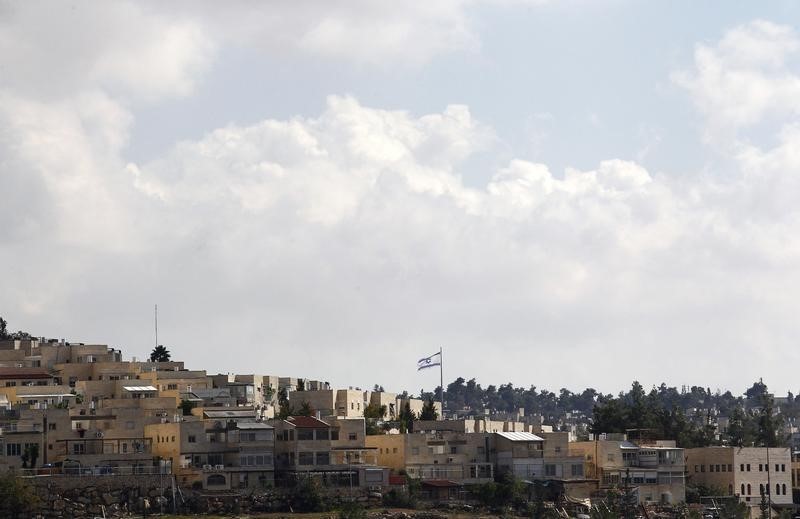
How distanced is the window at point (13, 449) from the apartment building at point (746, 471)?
2261 inches

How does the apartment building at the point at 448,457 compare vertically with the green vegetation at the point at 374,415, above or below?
below

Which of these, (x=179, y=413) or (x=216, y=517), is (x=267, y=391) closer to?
(x=179, y=413)

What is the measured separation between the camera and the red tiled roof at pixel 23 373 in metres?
155

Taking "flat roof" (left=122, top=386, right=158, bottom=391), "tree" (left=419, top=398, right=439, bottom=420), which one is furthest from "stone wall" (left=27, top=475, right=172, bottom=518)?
"tree" (left=419, top=398, right=439, bottom=420)

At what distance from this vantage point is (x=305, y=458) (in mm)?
131125

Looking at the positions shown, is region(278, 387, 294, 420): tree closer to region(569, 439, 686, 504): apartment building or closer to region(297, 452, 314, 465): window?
region(297, 452, 314, 465): window

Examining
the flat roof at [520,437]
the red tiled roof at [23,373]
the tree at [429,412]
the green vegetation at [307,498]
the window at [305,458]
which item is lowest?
the green vegetation at [307,498]

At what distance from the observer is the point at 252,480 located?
129 metres

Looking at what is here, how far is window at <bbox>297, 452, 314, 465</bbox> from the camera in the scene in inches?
5155

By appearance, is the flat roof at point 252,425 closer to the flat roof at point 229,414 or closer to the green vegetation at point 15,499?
the flat roof at point 229,414

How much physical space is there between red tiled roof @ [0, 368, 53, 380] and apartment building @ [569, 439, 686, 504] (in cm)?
4701

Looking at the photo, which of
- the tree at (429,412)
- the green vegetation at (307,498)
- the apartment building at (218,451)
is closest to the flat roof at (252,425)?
the apartment building at (218,451)

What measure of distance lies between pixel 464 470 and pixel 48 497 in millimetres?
34098

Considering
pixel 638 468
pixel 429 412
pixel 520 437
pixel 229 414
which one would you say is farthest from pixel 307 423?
pixel 429 412
